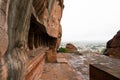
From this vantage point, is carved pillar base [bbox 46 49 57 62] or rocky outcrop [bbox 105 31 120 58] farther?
rocky outcrop [bbox 105 31 120 58]

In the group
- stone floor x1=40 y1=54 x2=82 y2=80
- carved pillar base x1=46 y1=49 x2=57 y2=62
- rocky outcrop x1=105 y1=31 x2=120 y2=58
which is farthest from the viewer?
rocky outcrop x1=105 y1=31 x2=120 y2=58

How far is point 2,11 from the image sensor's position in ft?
3.91

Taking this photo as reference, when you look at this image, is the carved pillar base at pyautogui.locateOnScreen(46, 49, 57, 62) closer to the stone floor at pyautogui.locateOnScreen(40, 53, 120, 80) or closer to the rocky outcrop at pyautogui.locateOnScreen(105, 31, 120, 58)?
the stone floor at pyautogui.locateOnScreen(40, 53, 120, 80)

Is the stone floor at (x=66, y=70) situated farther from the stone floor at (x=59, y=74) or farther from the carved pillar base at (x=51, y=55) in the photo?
the carved pillar base at (x=51, y=55)

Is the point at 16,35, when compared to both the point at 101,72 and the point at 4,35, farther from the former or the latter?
the point at 101,72

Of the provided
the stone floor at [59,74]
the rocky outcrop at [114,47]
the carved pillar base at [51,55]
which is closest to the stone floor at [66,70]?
→ the stone floor at [59,74]

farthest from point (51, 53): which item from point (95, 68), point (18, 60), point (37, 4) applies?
point (18, 60)

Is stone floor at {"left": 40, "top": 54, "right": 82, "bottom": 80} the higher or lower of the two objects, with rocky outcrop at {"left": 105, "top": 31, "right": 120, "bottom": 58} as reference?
lower

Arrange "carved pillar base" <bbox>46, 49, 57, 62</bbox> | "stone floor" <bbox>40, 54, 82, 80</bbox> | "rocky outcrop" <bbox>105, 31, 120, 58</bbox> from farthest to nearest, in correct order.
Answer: "rocky outcrop" <bbox>105, 31, 120, 58</bbox> → "carved pillar base" <bbox>46, 49, 57, 62</bbox> → "stone floor" <bbox>40, 54, 82, 80</bbox>

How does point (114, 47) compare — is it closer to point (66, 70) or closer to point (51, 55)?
Answer: point (51, 55)

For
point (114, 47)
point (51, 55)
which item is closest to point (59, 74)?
point (51, 55)

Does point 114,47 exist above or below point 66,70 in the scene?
above

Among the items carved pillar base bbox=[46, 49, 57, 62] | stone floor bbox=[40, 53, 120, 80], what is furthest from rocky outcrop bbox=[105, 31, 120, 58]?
carved pillar base bbox=[46, 49, 57, 62]

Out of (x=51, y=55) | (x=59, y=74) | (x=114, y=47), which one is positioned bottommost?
(x=59, y=74)
